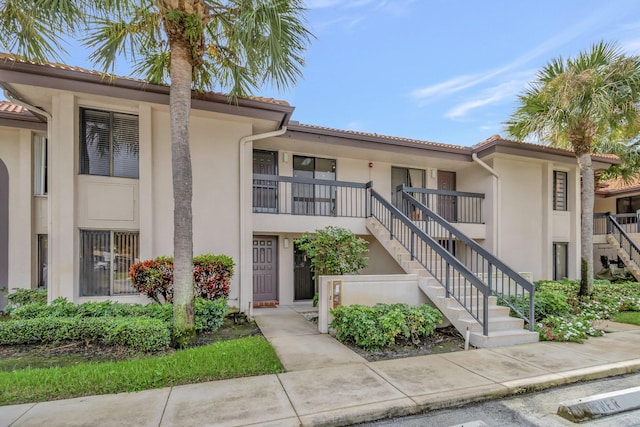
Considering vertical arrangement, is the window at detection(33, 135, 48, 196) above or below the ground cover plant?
above

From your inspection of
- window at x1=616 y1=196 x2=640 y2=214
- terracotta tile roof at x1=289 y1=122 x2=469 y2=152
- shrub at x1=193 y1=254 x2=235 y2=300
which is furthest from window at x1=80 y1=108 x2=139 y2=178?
window at x1=616 y1=196 x2=640 y2=214

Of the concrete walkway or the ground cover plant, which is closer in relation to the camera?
the concrete walkway

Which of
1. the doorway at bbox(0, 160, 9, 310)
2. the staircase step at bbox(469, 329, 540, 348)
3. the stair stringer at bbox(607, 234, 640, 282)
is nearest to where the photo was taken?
the staircase step at bbox(469, 329, 540, 348)

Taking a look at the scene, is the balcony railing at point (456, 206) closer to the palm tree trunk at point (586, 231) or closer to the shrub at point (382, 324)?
the palm tree trunk at point (586, 231)

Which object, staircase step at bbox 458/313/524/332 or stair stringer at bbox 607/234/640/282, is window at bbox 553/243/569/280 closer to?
stair stringer at bbox 607/234/640/282

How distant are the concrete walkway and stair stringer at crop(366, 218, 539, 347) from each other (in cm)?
23

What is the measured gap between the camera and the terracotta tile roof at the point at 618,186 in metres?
16.1

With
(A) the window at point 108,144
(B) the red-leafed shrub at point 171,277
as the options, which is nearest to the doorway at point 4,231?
(A) the window at point 108,144

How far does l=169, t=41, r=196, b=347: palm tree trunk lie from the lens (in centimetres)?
548

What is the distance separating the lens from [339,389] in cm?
402

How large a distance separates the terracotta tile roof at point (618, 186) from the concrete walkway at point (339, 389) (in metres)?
14.7

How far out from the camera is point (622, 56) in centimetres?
848

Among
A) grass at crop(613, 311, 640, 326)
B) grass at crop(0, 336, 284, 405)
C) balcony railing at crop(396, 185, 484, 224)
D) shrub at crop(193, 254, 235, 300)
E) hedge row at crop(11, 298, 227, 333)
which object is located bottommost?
grass at crop(613, 311, 640, 326)

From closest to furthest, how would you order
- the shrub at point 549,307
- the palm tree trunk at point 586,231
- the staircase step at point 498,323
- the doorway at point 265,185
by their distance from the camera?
the staircase step at point 498,323 < the shrub at point 549,307 < the palm tree trunk at point 586,231 < the doorway at point 265,185
